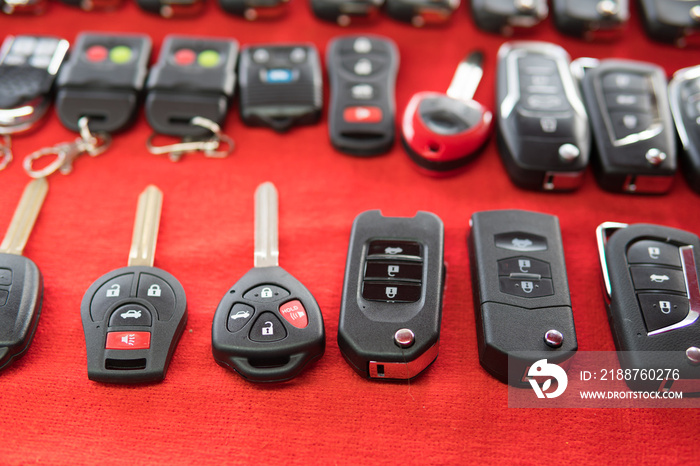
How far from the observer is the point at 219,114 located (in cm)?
103

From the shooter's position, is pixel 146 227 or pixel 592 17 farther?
pixel 592 17

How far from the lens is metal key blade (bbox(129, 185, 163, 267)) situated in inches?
34.4

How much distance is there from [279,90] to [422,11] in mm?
344

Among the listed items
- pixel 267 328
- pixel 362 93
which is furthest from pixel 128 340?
pixel 362 93

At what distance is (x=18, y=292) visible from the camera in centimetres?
81

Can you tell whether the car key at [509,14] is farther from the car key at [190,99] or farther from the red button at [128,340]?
the red button at [128,340]

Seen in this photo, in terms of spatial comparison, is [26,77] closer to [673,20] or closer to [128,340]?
[128,340]

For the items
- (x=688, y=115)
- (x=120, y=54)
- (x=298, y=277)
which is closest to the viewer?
(x=298, y=277)

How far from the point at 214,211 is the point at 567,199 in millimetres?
558

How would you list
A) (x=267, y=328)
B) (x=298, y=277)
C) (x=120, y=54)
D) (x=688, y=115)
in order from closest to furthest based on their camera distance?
1. (x=267, y=328)
2. (x=298, y=277)
3. (x=688, y=115)
4. (x=120, y=54)

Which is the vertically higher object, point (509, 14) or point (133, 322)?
point (509, 14)

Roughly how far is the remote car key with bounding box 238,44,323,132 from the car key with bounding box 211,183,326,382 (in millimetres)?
→ 329

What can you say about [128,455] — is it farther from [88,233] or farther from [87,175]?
[87,175]

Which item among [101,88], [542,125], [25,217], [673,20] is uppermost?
[673,20]
